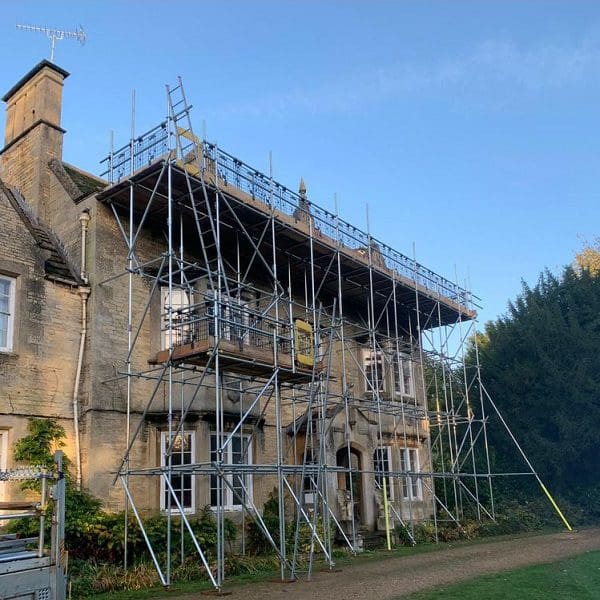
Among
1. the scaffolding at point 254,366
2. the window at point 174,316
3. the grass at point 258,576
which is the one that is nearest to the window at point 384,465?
the scaffolding at point 254,366

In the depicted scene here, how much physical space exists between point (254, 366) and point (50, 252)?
5259mm

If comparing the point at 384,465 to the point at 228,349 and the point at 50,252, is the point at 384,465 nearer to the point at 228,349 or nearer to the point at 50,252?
the point at 228,349

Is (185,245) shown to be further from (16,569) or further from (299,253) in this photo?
(16,569)

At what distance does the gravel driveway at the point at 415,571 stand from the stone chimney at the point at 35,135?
34.8 feet

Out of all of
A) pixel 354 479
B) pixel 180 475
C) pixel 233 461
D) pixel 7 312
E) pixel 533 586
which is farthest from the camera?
pixel 354 479

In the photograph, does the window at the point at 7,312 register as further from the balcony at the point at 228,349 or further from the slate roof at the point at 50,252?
the balcony at the point at 228,349

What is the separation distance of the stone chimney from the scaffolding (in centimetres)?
170

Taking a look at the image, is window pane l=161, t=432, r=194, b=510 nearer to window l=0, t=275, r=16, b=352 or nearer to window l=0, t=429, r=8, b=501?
window l=0, t=429, r=8, b=501

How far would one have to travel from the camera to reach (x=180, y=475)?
15.6m

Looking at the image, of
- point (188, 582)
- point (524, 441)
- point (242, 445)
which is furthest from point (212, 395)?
point (524, 441)

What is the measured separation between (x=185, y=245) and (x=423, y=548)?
34.1 feet

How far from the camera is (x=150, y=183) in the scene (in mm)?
15742

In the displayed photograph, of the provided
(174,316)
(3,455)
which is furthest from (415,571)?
(3,455)

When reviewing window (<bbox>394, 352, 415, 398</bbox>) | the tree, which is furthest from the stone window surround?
the tree
